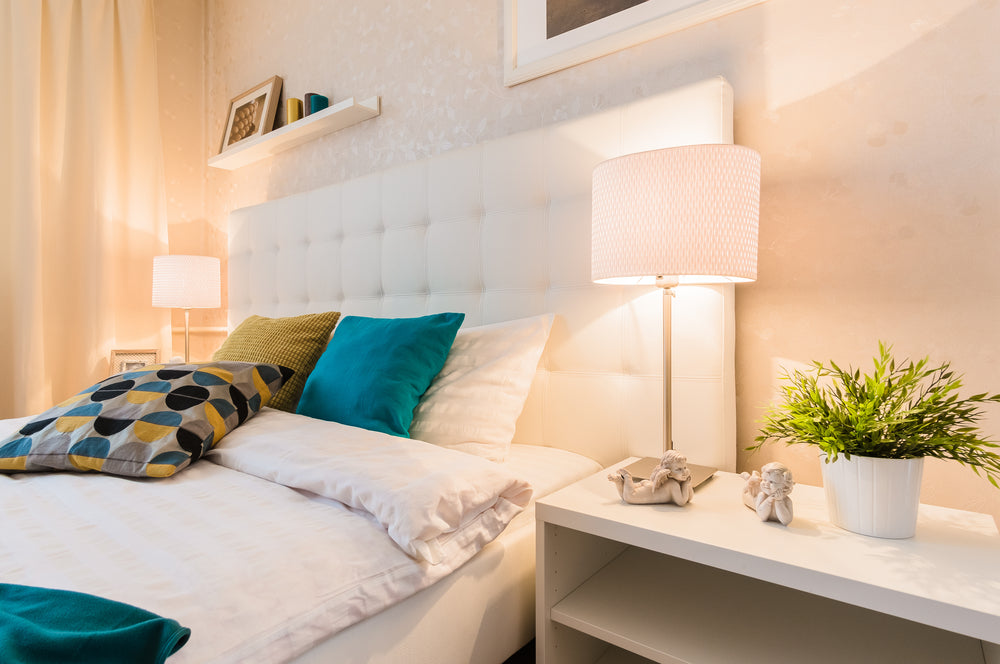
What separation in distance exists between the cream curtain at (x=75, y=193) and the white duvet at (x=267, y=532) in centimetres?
183

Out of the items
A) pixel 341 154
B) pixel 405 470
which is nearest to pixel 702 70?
pixel 405 470

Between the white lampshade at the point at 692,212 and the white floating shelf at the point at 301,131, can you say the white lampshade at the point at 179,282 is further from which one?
the white lampshade at the point at 692,212

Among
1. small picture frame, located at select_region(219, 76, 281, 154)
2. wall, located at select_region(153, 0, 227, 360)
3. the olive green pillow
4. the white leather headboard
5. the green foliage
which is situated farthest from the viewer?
wall, located at select_region(153, 0, 227, 360)

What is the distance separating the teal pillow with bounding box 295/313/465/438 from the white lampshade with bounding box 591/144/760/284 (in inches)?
23.8

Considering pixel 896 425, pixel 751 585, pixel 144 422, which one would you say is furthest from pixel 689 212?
pixel 144 422

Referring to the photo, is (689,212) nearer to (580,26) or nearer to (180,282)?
(580,26)

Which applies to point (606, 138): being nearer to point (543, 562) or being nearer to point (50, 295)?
point (543, 562)

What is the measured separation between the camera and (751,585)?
1090mm

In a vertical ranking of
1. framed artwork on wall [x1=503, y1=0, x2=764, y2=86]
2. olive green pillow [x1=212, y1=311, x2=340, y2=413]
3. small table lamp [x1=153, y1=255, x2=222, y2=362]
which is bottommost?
olive green pillow [x1=212, y1=311, x2=340, y2=413]

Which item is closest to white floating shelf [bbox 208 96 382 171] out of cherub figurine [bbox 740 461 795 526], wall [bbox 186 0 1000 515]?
wall [bbox 186 0 1000 515]

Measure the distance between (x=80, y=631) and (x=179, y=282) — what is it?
2.34 meters

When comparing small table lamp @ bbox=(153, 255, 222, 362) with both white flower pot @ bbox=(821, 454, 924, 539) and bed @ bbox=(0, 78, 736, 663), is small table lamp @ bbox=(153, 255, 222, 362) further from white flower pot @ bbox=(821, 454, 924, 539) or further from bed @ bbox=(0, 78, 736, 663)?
white flower pot @ bbox=(821, 454, 924, 539)

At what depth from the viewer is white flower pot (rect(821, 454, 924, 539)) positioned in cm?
80

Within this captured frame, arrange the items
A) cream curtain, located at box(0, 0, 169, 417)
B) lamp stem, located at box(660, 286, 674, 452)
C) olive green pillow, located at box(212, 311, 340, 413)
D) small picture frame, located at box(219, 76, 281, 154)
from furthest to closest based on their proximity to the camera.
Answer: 1. small picture frame, located at box(219, 76, 281, 154)
2. cream curtain, located at box(0, 0, 169, 417)
3. olive green pillow, located at box(212, 311, 340, 413)
4. lamp stem, located at box(660, 286, 674, 452)
